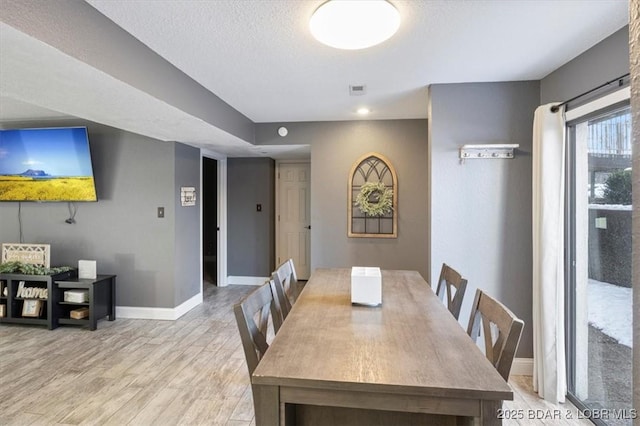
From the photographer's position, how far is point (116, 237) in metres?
3.77

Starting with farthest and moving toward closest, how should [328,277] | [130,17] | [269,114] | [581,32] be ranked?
[269,114] → [328,277] → [581,32] → [130,17]

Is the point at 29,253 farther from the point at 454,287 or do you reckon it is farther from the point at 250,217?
the point at 454,287

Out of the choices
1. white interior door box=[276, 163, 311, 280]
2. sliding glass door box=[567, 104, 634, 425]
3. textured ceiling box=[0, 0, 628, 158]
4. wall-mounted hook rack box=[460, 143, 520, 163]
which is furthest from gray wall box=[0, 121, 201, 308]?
sliding glass door box=[567, 104, 634, 425]

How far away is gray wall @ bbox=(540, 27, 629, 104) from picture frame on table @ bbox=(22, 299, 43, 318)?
5240mm

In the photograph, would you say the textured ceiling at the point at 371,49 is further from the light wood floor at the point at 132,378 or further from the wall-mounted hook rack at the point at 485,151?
the light wood floor at the point at 132,378

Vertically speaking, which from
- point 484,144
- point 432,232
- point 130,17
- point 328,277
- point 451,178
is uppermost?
point 130,17

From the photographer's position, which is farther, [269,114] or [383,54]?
[269,114]

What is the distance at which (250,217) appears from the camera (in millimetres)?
5203

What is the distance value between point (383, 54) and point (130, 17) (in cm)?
148

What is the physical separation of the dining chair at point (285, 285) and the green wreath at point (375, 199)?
1653 millimetres

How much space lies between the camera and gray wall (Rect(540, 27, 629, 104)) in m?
1.80

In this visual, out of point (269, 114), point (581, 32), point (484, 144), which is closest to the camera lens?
point (581, 32)

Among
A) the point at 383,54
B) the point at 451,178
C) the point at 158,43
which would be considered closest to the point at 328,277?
the point at 451,178

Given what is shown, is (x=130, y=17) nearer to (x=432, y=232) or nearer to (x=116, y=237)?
(x=432, y=232)
